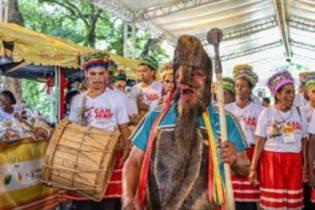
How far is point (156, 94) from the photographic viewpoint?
7.23 metres

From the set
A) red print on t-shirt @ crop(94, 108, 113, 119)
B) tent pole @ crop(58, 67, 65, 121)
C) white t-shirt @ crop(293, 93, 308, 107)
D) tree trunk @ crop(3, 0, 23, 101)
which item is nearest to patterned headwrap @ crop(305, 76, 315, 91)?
white t-shirt @ crop(293, 93, 308, 107)

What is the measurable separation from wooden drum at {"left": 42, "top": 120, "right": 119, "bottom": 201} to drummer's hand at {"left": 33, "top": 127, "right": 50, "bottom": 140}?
794 millimetres

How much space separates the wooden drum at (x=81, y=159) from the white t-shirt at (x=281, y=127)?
64.5 inches

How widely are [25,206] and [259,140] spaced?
264 cm

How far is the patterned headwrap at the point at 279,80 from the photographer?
5.26 m

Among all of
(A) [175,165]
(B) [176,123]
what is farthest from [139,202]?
(B) [176,123]

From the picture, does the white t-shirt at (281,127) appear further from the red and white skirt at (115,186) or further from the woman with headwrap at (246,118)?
the red and white skirt at (115,186)

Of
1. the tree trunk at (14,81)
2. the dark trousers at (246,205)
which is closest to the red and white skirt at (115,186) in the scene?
the dark trousers at (246,205)

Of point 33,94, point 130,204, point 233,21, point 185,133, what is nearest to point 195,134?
point 185,133

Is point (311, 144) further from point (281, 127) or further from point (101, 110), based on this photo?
point (101, 110)

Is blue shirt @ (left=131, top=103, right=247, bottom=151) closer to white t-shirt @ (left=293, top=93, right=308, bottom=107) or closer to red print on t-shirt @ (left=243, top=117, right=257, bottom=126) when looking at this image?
red print on t-shirt @ (left=243, top=117, right=257, bottom=126)

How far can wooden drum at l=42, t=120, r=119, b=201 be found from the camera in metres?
4.93

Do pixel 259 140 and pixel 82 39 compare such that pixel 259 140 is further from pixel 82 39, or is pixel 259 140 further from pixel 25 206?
pixel 82 39

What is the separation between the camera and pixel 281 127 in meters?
5.34
